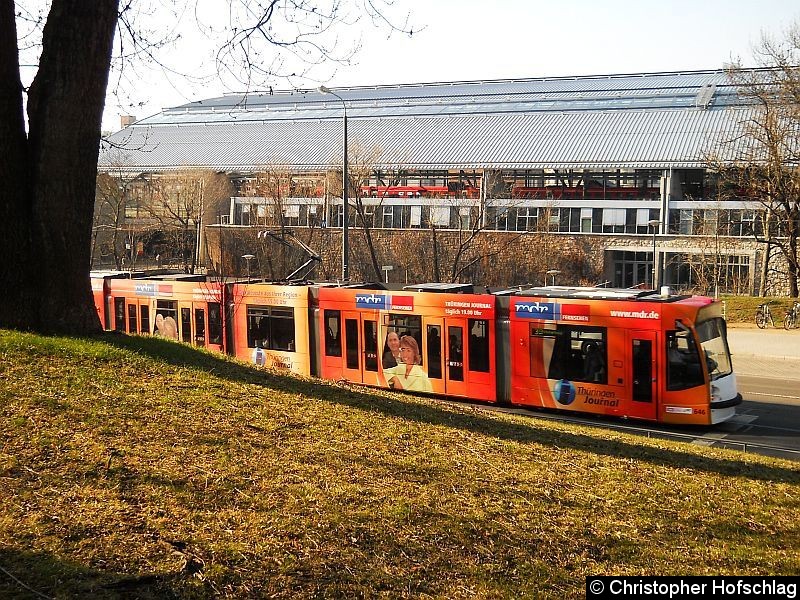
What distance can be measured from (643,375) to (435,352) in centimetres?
479

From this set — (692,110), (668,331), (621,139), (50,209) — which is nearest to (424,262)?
(621,139)

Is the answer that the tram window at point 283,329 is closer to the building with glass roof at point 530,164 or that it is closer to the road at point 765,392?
the road at point 765,392

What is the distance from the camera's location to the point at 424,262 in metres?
48.1

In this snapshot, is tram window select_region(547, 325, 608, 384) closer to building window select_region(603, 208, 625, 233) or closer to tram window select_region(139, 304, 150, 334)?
tram window select_region(139, 304, 150, 334)

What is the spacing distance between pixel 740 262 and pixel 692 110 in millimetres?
15097

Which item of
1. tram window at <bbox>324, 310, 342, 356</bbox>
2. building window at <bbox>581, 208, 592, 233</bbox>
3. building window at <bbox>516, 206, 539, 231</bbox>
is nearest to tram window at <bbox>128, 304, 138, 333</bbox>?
tram window at <bbox>324, 310, 342, 356</bbox>

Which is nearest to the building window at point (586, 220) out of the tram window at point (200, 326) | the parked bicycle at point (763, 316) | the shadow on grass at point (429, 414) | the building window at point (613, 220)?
the building window at point (613, 220)

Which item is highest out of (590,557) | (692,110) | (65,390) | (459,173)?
(692,110)

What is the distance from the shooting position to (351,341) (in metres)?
19.8

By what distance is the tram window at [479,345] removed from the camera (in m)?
17.7

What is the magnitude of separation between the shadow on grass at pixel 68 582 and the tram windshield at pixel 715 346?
12765 mm

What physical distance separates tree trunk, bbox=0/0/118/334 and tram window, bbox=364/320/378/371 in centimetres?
1029

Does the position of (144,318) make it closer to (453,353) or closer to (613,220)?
(453,353)

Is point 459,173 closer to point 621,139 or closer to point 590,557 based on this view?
point 621,139
